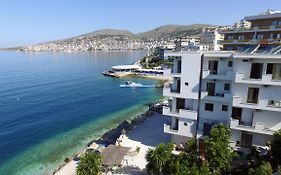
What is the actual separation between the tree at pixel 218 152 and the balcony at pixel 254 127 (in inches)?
136

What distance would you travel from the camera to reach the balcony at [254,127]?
2386 centimetres

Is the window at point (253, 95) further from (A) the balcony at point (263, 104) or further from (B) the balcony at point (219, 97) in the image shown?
(B) the balcony at point (219, 97)

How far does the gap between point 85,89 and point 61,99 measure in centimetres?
1651

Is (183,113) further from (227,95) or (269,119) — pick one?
(269,119)

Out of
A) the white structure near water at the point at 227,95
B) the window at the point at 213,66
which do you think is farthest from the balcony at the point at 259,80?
Result: the window at the point at 213,66

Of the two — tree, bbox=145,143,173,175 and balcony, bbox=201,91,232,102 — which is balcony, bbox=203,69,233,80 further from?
tree, bbox=145,143,173,175

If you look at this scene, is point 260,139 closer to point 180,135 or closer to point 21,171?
point 180,135

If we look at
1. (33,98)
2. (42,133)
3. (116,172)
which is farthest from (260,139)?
(33,98)

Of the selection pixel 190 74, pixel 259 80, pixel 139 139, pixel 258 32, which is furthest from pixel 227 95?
pixel 258 32

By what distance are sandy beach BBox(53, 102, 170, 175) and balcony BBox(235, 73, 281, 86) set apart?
14167mm

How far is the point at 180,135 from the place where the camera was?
97.2 feet

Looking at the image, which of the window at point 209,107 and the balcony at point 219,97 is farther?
the window at point 209,107

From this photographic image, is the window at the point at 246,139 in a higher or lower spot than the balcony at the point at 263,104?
lower

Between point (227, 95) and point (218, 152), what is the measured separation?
24.0 feet
